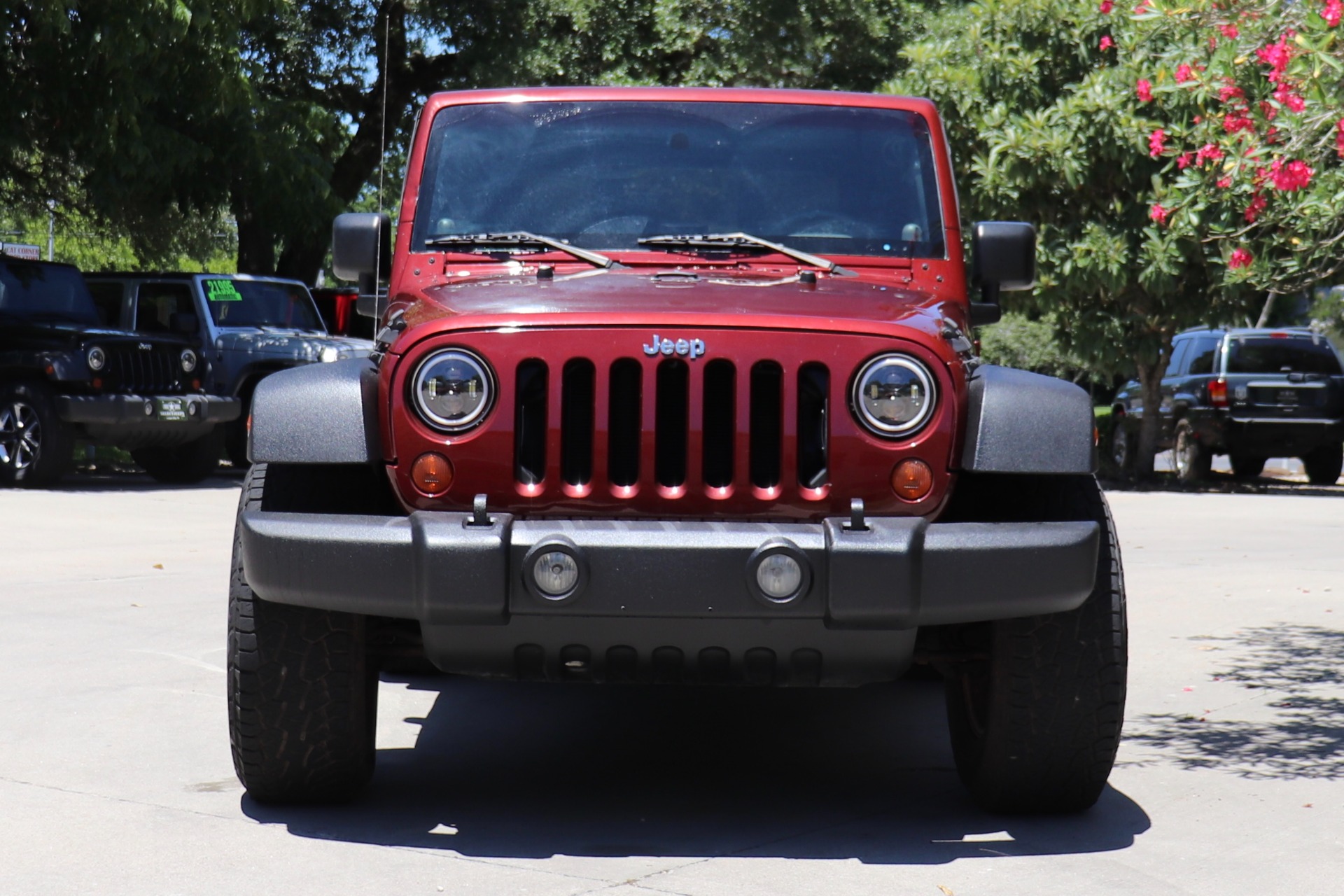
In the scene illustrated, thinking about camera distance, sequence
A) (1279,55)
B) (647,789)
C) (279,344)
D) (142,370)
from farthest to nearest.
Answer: (279,344), (142,370), (1279,55), (647,789)

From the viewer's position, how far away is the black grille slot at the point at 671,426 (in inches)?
170

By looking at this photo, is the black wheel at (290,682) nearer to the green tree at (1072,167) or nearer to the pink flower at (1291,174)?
the pink flower at (1291,174)

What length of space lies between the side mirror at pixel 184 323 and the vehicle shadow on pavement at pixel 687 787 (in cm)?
1121

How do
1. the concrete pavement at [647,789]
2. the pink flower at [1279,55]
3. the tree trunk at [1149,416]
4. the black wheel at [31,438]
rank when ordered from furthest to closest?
the tree trunk at [1149,416] < the black wheel at [31,438] < the pink flower at [1279,55] < the concrete pavement at [647,789]

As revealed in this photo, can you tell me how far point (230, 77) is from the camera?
732 inches

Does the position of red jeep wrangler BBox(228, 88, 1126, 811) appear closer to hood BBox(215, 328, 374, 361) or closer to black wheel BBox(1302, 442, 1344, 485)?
hood BBox(215, 328, 374, 361)

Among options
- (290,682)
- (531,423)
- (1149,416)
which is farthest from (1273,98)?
(1149,416)

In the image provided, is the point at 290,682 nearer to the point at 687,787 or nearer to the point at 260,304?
the point at 687,787

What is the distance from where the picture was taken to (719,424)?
14.2 feet

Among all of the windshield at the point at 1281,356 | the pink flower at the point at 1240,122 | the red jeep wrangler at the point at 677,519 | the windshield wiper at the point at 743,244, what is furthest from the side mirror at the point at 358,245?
the windshield at the point at 1281,356

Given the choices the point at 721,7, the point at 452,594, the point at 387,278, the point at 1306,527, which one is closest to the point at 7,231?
the point at 721,7

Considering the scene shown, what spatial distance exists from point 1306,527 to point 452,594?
1189 cm

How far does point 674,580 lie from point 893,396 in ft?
2.37

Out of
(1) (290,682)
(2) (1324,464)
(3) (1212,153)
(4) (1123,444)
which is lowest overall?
(2) (1324,464)
